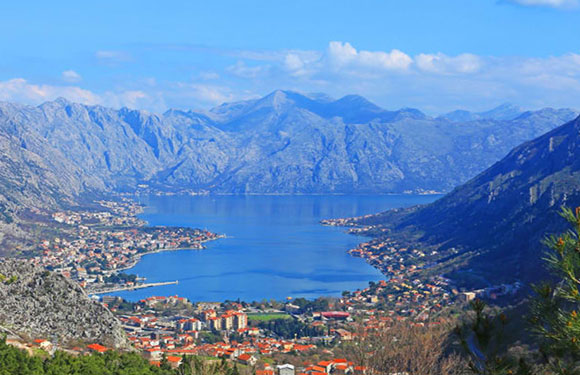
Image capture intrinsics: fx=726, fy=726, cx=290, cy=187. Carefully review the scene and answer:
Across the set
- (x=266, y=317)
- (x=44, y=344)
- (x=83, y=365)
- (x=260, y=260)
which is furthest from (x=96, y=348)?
(x=260, y=260)

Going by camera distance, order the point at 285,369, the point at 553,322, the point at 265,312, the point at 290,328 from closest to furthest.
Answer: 1. the point at 553,322
2. the point at 285,369
3. the point at 290,328
4. the point at 265,312

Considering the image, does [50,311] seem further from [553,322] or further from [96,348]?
[553,322]

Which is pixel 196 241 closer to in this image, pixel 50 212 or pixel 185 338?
pixel 50 212

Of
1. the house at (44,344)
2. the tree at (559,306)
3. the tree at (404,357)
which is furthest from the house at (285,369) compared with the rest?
the tree at (559,306)

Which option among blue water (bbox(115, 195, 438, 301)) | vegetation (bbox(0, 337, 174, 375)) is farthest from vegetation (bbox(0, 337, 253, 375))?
blue water (bbox(115, 195, 438, 301))

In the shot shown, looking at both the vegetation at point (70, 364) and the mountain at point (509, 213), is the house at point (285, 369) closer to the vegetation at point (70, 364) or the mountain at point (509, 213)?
the vegetation at point (70, 364)

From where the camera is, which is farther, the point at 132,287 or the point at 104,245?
the point at 104,245

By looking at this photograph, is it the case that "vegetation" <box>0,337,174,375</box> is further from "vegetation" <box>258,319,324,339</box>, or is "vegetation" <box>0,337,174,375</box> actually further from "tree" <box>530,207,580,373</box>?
"vegetation" <box>258,319,324,339</box>
